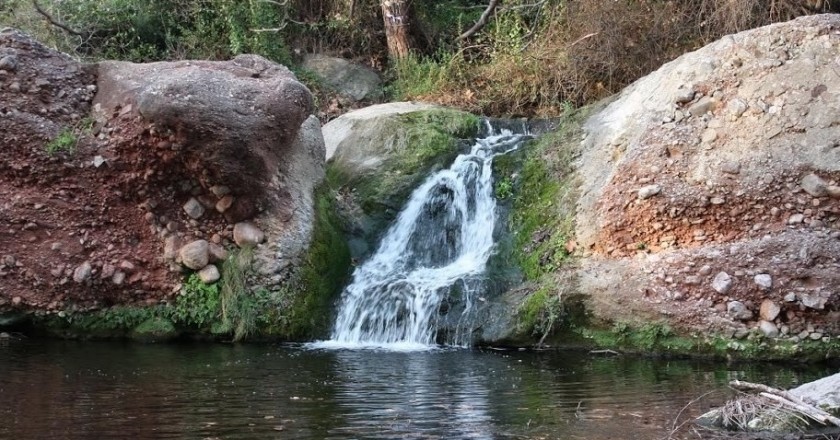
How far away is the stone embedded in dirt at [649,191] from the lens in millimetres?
9984

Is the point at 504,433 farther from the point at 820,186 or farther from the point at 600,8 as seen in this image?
the point at 600,8

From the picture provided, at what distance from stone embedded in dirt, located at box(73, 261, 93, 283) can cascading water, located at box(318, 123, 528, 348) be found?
2969 millimetres

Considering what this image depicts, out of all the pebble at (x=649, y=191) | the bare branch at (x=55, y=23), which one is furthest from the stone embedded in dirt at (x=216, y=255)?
the bare branch at (x=55, y=23)

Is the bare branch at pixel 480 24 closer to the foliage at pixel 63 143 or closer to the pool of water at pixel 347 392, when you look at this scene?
the foliage at pixel 63 143

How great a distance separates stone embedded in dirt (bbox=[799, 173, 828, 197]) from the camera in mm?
9312

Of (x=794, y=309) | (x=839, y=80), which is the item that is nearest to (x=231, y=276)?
(x=794, y=309)

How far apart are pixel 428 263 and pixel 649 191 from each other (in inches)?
122

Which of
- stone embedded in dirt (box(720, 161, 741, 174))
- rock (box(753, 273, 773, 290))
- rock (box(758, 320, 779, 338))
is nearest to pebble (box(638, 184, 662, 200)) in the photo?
stone embedded in dirt (box(720, 161, 741, 174))

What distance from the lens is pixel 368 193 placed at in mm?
12500

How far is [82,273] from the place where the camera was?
10.4 m

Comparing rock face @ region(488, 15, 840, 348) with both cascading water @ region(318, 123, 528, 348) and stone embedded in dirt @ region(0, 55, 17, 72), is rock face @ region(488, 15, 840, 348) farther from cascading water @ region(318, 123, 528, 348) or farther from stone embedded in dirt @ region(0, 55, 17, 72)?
stone embedded in dirt @ region(0, 55, 17, 72)

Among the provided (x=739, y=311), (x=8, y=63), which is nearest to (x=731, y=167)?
(x=739, y=311)

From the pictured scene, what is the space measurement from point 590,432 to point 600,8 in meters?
10.6

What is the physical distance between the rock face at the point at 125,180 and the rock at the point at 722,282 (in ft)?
16.2
